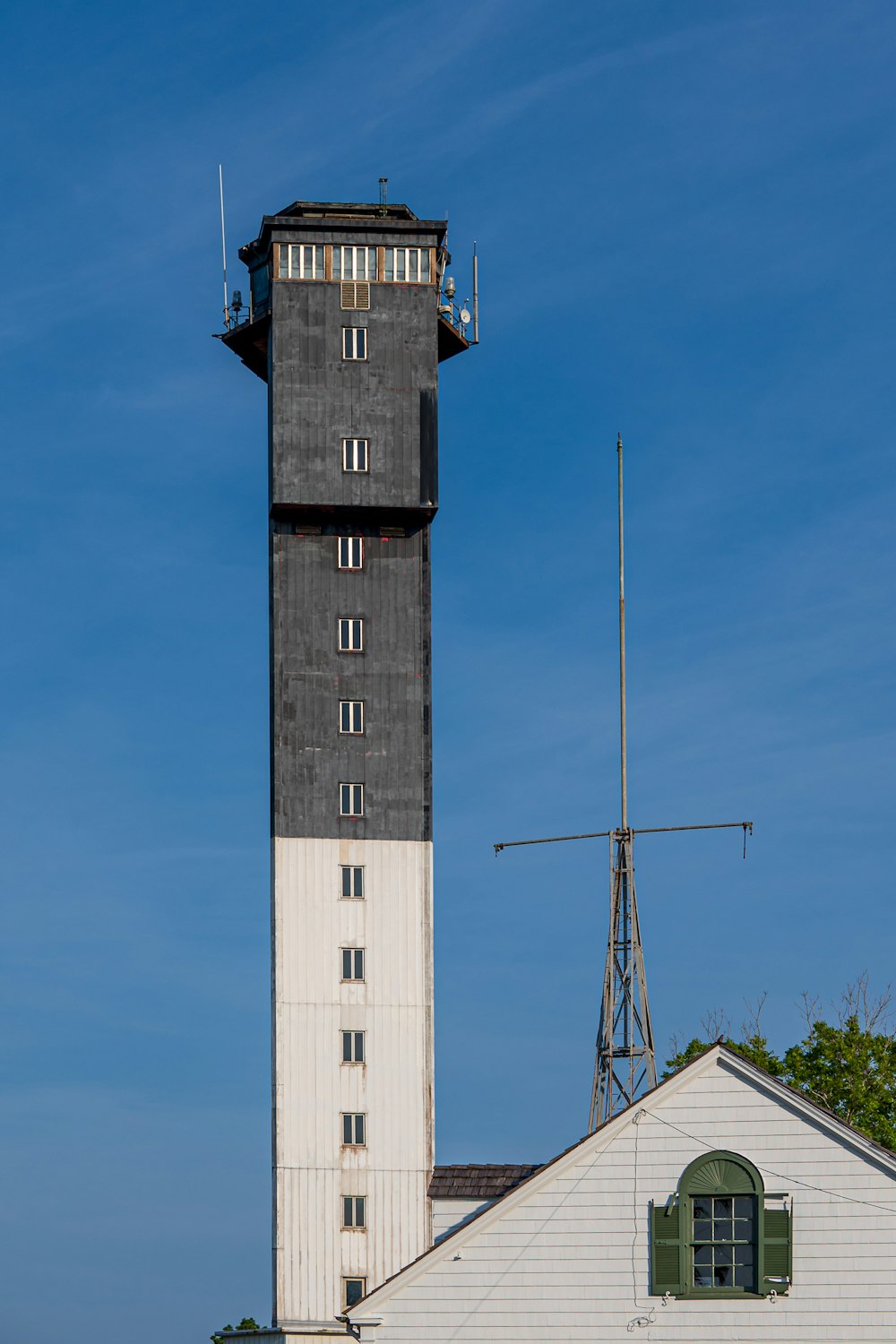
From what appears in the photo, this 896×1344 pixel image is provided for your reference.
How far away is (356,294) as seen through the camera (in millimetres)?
78062

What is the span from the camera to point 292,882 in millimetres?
73688

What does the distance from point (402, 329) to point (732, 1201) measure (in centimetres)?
4061

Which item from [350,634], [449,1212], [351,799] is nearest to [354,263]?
[350,634]

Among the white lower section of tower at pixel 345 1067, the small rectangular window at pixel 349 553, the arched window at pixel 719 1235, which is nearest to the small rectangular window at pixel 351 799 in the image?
the white lower section of tower at pixel 345 1067

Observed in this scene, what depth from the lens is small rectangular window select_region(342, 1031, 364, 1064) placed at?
72500 millimetres

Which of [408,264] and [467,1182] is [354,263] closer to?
[408,264]

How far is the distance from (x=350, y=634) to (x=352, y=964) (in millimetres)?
10656

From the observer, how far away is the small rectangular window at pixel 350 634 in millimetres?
75750

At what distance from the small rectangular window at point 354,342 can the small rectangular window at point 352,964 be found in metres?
19.5

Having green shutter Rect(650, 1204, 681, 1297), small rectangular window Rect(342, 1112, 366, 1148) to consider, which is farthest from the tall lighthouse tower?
green shutter Rect(650, 1204, 681, 1297)

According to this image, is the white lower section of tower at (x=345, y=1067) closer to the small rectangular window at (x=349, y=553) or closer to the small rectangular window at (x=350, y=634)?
the small rectangular window at (x=350, y=634)

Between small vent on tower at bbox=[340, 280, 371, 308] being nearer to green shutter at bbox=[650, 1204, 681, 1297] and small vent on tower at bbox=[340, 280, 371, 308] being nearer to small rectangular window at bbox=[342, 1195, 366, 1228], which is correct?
small rectangular window at bbox=[342, 1195, 366, 1228]

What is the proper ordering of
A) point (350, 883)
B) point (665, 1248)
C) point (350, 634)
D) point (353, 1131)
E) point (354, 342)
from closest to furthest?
point (665, 1248) < point (353, 1131) < point (350, 883) < point (350, 634) < point (354, 342)

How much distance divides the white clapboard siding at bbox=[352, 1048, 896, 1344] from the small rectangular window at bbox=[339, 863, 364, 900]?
96.7ft
